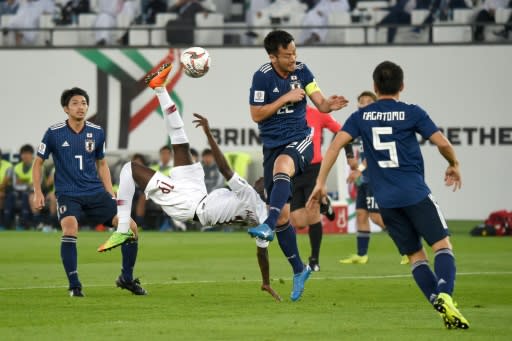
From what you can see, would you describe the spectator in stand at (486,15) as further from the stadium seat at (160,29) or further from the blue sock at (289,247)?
the blue sock at (289,247)

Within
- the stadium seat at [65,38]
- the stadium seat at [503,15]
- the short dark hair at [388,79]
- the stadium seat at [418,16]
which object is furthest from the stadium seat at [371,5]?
the short dark hair at [388,79]

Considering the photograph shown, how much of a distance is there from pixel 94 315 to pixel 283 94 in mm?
3023

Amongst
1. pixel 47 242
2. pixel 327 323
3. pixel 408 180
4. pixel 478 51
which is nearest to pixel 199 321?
pixel 327 323

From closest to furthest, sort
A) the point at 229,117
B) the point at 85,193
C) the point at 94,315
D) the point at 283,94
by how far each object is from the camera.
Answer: the point at 94,315 → the point at 283,94 → the point at 85,193 → the point at 229,117

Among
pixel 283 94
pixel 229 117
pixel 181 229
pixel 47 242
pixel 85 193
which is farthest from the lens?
pixel 229 117

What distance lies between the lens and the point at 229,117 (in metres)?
30.0

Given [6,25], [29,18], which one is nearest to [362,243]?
[29,18]

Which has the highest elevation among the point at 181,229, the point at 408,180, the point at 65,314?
the point at 408,180

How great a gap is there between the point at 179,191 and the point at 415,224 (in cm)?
341

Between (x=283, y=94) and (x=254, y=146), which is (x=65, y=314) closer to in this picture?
(x=283, y=94)

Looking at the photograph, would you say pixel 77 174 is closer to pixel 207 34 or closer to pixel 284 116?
pixel 284 116

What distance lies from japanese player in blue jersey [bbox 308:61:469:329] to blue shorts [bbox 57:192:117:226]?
3888mm

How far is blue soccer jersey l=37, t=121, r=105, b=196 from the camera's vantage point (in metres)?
13.4

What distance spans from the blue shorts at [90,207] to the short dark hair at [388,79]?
4.35m
